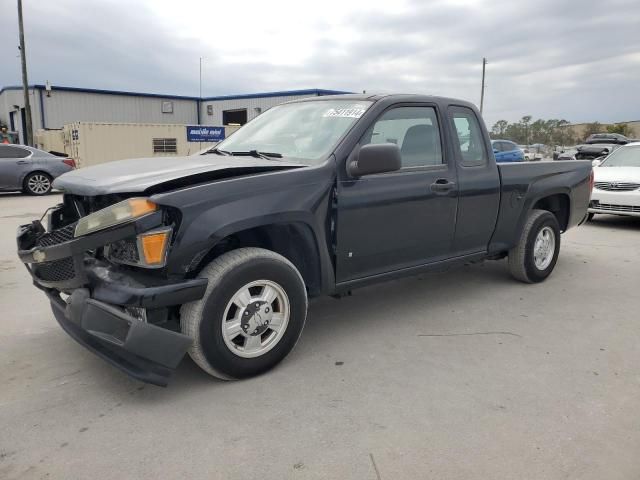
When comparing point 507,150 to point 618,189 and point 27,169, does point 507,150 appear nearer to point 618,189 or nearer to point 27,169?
point 618,189

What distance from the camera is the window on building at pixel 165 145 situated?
23422 mm

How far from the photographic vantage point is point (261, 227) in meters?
3.28

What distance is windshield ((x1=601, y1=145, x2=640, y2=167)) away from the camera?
32.2 feet

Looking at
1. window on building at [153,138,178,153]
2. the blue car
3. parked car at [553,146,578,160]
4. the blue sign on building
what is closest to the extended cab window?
the blue car

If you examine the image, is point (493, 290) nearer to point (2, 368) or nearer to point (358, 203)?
point (358, 203)

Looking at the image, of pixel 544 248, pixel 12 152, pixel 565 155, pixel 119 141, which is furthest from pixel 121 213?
pixel 565 155

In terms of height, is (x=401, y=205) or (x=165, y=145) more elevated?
(x=165, y=145)

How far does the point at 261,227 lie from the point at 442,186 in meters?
1.61

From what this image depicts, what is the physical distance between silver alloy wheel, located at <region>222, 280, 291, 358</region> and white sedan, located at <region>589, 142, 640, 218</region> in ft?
23.9

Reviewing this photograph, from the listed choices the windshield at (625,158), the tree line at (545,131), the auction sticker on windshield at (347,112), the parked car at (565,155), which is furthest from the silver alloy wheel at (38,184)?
the tree line at (545,131)

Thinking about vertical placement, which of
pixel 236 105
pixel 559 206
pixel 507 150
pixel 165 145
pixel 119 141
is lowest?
pixel 559 206

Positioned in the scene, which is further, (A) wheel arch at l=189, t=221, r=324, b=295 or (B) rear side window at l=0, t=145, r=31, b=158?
(B) rear side window at l=0, t=145, r=31, b=158

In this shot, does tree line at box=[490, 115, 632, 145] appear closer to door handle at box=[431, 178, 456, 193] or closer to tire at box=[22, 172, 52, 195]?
tire at box=[22, 172, 52, 195]

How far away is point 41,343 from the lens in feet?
12.3
